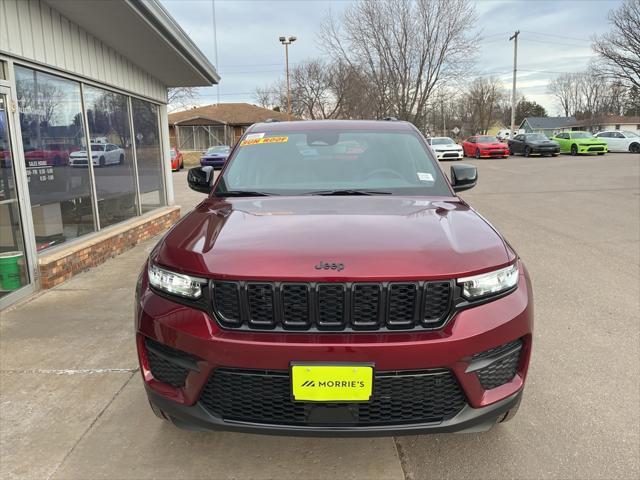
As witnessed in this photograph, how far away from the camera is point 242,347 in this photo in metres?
2.01

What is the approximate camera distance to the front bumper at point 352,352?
199 cm

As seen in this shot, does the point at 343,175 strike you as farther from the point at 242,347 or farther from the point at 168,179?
the point at 168,179

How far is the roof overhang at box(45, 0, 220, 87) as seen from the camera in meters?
5.80

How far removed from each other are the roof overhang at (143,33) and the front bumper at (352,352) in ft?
16.3

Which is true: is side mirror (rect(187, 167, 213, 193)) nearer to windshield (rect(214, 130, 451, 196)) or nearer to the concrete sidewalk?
windshield (rect(214, 130, 451, 196))

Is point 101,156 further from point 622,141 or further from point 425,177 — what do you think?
point 622,141

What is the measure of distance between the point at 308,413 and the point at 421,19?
38425 mm

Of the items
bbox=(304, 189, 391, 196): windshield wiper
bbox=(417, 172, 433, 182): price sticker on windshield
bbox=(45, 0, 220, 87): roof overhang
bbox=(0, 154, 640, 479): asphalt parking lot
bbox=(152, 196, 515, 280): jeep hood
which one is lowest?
bbox=(0, 154, 640, 479): asphalt parking lot

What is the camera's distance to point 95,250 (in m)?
6.52

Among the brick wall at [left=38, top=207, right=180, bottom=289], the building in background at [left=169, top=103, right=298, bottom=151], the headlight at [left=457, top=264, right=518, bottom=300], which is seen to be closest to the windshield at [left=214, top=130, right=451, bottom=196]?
the headlight at [left=457, top=264, right=518, bottom=300]

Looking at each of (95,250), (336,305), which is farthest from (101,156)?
(336,305)

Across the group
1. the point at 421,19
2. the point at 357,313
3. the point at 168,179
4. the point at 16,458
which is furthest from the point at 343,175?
the point at 421,19

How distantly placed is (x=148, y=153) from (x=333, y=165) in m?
7.17

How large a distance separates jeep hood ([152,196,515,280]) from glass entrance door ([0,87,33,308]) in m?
3.32
